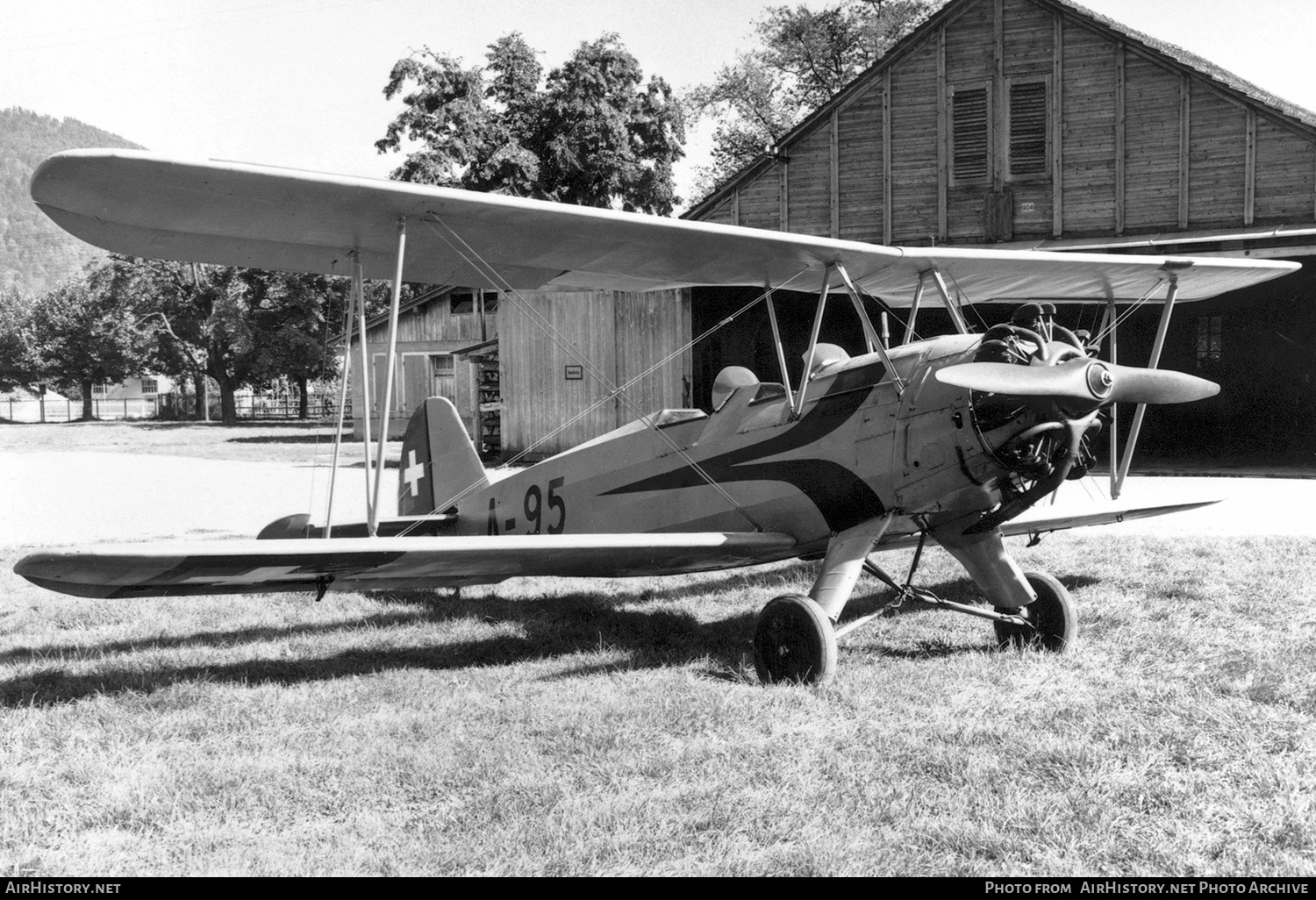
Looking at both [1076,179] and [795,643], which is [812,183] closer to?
[1076,179]

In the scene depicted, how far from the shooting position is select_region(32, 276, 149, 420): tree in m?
57.5

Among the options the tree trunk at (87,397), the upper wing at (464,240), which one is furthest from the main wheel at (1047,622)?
the tree trunk at (87,397)

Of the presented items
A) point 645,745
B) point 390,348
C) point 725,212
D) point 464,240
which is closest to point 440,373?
point 725,212

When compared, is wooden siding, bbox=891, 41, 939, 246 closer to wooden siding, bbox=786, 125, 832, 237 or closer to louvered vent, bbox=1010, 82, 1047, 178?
wooden siding, bbox=786, 125, 832, 237

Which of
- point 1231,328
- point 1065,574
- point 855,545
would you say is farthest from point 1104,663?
point 1231,328

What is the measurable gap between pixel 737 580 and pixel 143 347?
191 feet

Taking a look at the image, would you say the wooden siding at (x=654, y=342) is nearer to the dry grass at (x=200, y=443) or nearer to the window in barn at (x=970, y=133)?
the window in barn at (x=970, y=133)

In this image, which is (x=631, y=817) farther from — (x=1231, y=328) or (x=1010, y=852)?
(x=1231, y=328)

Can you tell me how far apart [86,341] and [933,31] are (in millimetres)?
60198

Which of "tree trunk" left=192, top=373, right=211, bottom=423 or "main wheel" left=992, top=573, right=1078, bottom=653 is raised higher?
"tree trunk" left=192, top=373, right=211, bottom=423

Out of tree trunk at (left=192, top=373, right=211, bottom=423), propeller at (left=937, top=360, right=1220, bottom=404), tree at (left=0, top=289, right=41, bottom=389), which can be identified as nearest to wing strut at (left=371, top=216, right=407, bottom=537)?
propeller at (left=937, top=360, right=1220, bottom=404)

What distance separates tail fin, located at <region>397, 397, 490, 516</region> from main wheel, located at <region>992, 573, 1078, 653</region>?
14.0ft

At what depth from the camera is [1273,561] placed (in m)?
8.37

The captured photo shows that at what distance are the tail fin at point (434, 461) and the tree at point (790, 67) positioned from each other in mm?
34569
